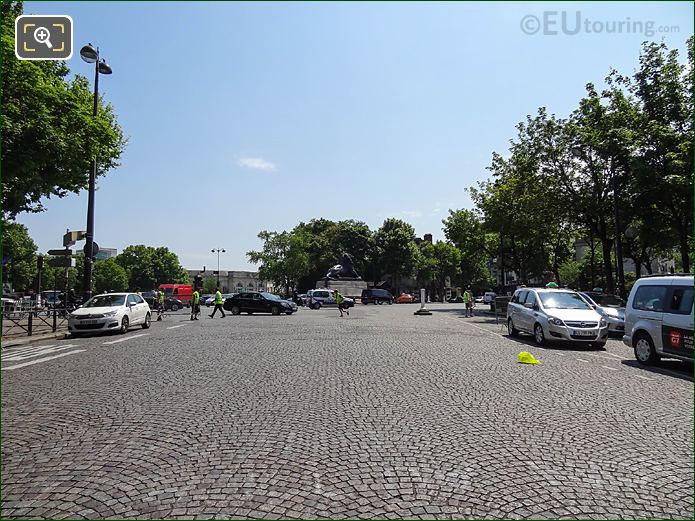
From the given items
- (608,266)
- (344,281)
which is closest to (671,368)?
(608,266)

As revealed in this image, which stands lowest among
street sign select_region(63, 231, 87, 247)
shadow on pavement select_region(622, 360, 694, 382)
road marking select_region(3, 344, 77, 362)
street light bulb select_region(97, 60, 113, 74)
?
road marking select_region(3, 344, 77, 362)

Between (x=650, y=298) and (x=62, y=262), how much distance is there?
57.1 feet

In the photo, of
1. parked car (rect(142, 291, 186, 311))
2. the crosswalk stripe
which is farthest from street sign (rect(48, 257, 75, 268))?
parked car (rect(142, 291, 186, 311))

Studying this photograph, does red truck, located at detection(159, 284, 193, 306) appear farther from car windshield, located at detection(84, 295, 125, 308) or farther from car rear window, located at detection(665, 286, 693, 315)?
car rear window, located at detection(665, 286, 693, 315)

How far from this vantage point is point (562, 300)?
15273 mm

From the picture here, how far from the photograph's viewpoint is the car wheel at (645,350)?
10477 mm

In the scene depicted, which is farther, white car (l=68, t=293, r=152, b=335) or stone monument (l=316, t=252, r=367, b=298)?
stone monument (l=316, t=252, r=367, b=298)

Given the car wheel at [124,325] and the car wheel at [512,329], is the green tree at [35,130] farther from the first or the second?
the car wheel at [512,329]

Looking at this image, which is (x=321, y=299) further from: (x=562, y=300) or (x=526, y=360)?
(x=526, y=360)

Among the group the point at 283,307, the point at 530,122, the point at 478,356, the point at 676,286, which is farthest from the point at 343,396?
the point at 530,122

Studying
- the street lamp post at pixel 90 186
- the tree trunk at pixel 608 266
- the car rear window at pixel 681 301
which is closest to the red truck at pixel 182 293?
the street lamp post at pixel 90 186

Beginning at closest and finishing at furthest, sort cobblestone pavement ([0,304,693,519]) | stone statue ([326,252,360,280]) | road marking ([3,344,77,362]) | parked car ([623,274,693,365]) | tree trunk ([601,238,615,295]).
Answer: cobblestone pavement ([0,304,693,519]) → parked car ([623,274,693,365]) → road marking ([3,344,77,362]) → tree trunk ([601,238,615,295]) → stone statue ([326,252,360,280])

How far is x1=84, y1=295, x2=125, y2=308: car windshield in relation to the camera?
18.1m

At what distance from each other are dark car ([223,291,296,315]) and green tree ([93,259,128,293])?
2704 inches
